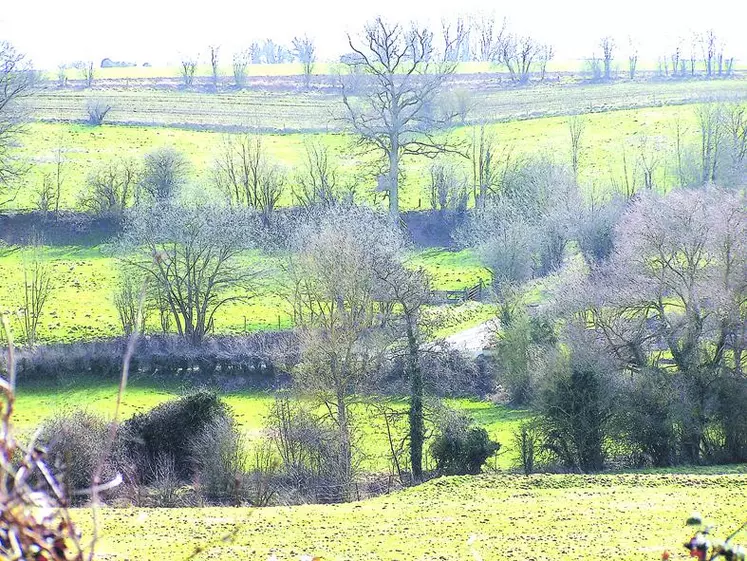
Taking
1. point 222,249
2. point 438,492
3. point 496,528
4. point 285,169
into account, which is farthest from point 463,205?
point 496,528

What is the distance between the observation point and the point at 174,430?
27969mm

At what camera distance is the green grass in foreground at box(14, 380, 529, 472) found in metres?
29.6

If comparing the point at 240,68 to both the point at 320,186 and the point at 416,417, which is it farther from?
the point at 416,417

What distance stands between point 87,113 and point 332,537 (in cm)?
6745

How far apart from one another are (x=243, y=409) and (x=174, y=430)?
6354 mm

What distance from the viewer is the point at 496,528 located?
60.2 feet

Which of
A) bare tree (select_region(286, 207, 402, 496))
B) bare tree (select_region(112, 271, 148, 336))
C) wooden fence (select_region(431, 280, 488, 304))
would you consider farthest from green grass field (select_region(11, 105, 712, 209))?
bare tree (select_region(286, 207, 402, 496))

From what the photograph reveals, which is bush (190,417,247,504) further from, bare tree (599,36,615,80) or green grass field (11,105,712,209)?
bare tree (599,36,615,80)

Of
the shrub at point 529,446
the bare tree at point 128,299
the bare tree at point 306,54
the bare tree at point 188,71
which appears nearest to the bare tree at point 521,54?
the bare tree at point 306,54

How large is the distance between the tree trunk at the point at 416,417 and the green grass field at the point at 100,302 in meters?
10.5

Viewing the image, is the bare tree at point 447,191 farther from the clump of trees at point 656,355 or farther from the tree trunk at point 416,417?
the tree trunk at point 416,417

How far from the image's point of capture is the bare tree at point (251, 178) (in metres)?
58.0

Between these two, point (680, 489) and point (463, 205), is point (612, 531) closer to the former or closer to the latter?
point (680, 489)

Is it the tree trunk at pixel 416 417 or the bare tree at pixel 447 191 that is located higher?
the bare tree at pixel 447 191
